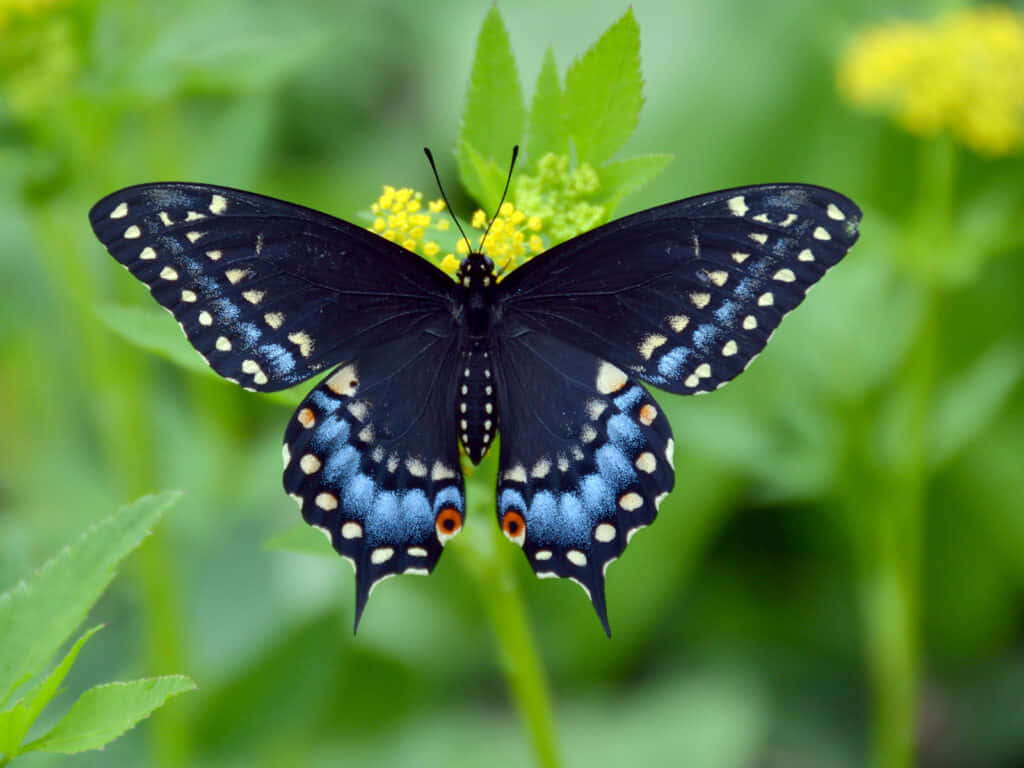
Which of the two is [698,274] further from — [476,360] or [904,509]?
[904,509]

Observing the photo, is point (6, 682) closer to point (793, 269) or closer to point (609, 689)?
point (793, 269)

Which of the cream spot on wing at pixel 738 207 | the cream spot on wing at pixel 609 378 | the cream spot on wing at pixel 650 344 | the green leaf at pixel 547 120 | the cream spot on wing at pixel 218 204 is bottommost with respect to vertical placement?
the cream spot on wing at pixel 609 378

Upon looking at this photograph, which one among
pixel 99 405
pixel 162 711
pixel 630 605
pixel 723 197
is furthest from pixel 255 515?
pixel 723 197

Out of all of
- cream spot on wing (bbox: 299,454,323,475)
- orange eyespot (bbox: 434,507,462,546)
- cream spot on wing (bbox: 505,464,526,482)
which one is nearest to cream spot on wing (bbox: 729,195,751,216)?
cream spot on wing (bbox: 505,464,526,482)

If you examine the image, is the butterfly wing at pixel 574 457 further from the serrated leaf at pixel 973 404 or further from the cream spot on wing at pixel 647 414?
the serrated leaf at pixel 973 404

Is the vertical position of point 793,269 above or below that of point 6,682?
above

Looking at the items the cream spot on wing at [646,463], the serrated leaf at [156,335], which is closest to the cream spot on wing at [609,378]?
the cream spot on wing at [646,463]

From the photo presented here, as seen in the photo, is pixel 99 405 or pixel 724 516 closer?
pixel 99 405
